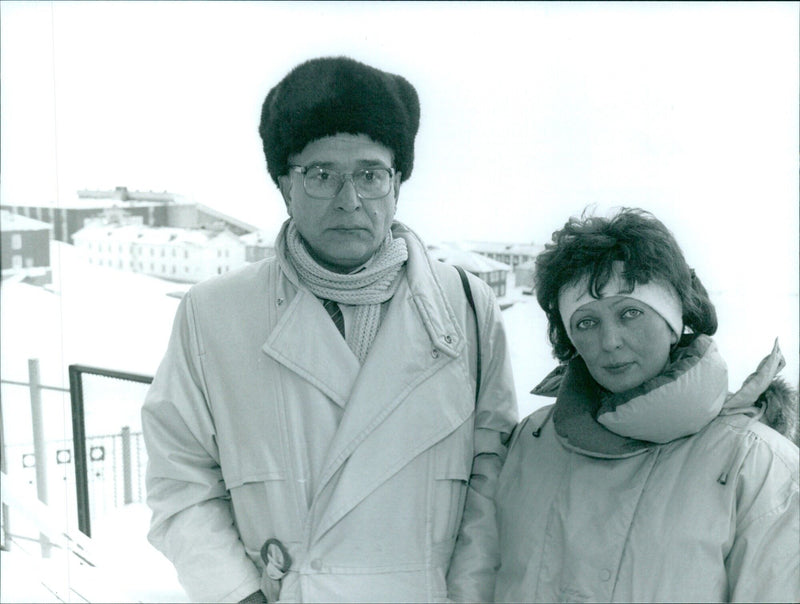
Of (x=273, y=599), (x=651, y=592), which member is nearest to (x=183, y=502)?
(x=273, y=599)

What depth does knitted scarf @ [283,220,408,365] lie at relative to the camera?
142 cm

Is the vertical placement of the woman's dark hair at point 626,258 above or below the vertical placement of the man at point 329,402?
above

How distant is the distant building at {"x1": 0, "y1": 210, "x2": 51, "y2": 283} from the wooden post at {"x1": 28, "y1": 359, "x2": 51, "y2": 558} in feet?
0.90

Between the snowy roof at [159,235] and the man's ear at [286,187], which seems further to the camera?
the snowy roof at [159,235]

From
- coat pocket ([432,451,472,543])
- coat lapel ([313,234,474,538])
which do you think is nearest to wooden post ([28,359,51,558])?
coat lapel ([313,234,474,538])

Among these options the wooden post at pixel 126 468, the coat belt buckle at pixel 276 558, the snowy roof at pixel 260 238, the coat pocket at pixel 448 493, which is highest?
the snowy roof at pixel 260 238

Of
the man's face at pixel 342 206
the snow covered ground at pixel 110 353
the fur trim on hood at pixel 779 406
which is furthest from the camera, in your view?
the snow covered ground at pixel 110 353

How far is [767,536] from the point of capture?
1.16 metres

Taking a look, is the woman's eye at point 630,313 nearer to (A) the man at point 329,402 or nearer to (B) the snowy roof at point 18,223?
(A) the man at point 329,402

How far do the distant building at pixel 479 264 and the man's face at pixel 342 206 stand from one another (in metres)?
0.77

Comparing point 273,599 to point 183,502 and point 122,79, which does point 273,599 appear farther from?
point 122,79

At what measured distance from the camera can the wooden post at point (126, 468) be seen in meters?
2.45

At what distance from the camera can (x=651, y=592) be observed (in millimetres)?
1221

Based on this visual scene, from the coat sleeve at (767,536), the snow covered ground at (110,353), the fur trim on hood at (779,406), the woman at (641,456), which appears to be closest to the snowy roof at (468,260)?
the snow covered ground at (110,353)
